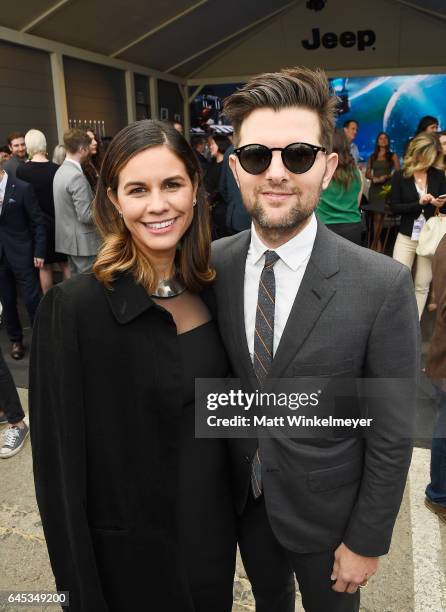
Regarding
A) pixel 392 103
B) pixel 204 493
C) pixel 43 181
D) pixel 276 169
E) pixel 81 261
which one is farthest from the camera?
pixel 392 103

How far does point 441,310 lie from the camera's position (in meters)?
2.28

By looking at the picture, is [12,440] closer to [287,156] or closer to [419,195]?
[287,156]

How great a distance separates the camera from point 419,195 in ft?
15.1

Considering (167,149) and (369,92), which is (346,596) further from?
(369,92)

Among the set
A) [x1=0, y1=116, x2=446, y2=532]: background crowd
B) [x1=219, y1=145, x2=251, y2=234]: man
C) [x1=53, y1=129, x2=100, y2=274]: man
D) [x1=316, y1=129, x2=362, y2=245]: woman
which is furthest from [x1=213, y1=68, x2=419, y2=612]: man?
[x1=219, y1=145, x2=251, y2=234]: man

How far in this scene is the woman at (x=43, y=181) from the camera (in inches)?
201

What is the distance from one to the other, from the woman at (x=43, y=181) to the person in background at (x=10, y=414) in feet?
6.34

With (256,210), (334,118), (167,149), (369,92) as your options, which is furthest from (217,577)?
(369,92)

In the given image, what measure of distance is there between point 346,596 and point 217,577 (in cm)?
43

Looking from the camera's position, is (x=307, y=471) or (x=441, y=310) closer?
(x=307, y=471)

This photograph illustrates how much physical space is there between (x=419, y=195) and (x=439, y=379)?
2699 mm

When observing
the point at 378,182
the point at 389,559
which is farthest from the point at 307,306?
the point at 378,182

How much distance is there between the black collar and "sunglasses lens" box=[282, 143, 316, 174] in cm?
55

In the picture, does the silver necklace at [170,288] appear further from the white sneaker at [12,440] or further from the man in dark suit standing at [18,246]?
the man in dark suit standing at [18,246]
